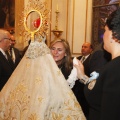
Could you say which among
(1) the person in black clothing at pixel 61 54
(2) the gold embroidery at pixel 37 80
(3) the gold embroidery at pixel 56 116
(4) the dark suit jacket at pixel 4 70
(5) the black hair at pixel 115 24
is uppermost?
(5) the black hair at pixel 115 24

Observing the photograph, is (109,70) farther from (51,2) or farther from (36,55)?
(51,2)

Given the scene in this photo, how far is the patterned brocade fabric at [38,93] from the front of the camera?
1.93 metres

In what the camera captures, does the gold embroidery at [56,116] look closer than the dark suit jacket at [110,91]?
No

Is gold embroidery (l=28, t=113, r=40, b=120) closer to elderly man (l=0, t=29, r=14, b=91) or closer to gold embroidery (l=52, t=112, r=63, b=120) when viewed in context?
gold embroidery (l=52, t=112, r=63, b=120)

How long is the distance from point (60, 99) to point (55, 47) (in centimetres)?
105

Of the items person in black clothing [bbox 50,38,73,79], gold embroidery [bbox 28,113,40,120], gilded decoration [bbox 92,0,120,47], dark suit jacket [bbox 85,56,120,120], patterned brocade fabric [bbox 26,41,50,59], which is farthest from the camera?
gilded decoration [bbox 92,0,120,47]

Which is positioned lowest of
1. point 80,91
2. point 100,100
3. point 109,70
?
point 80,91

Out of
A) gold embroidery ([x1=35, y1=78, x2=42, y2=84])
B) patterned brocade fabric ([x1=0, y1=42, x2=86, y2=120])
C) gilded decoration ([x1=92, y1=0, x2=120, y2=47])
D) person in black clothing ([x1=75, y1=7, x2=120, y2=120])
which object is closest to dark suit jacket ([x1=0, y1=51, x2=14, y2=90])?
patterned brocade fabric ([x1=0, y1=42, x2=86, y2=120])

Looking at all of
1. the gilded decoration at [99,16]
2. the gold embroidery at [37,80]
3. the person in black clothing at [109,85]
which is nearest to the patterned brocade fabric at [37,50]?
the gold embroidery at [37,80]

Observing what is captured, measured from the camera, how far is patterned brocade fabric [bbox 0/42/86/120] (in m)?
1.93

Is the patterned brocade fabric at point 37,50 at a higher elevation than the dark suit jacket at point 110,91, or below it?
higher

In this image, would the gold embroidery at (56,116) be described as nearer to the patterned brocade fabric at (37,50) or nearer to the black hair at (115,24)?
the patterned brocade fabric at (37,50)

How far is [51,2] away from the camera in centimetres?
819

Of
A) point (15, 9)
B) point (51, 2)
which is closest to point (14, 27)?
point (15, 9)
